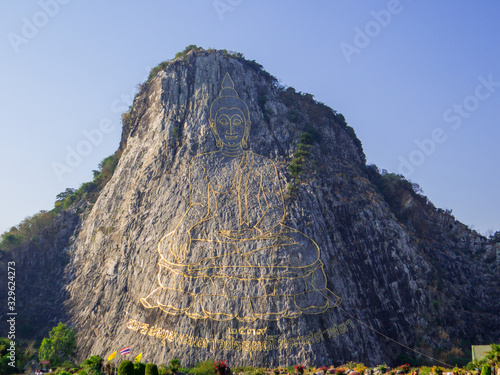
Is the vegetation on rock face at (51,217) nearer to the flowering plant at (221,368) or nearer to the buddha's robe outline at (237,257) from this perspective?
the buddha's robe outline at (237,257)

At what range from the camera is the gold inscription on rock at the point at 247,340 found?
27.0 meters

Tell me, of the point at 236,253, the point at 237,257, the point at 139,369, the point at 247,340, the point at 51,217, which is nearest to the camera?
the point at 139,369

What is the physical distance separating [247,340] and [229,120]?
17.4m

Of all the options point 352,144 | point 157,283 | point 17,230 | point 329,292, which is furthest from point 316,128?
point 17,230

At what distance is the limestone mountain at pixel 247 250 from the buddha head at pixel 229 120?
117mm

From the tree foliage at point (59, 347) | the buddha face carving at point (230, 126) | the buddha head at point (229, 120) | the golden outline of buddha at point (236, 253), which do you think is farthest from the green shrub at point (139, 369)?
the buddha face carving at point (230, 126)

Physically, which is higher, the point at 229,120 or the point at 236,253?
the point at 229,120

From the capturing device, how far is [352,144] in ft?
144

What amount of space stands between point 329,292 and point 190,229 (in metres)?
10.1

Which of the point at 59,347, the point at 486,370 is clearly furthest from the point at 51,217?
the point at 486,370

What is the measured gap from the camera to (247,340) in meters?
27.2

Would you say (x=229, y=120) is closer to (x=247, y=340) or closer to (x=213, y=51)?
(x=213, y=51)

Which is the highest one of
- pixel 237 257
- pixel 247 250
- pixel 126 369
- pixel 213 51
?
pixel 213 51

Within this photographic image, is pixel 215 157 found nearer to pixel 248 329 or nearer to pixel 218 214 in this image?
pixel 218 214
